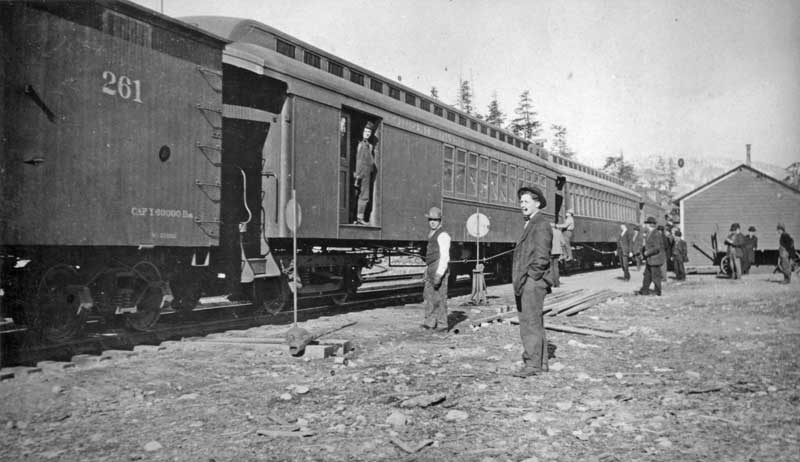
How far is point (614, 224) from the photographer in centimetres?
2914

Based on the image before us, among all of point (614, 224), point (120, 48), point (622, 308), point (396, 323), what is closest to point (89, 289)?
point (120, 48)

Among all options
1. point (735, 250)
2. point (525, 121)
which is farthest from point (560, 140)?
point (735, 250)

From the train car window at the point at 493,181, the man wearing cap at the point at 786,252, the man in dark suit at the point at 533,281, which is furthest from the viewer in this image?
the man wearing cap at the point at 786,252

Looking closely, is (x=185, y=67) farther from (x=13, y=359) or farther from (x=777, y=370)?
(x=777, y=370)

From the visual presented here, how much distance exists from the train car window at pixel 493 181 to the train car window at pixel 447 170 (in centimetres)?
236

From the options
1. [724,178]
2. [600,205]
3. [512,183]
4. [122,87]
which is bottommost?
[122,87]

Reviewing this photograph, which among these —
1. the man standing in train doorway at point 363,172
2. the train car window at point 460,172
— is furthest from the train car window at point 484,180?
the man standing in train doorway at point 363,172

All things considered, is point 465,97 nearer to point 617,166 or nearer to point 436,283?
point 617,166

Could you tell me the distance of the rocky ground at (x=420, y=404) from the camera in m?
3.68

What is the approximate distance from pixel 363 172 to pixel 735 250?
1513cm

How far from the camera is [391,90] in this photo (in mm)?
11852

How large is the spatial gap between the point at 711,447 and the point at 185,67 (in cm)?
671

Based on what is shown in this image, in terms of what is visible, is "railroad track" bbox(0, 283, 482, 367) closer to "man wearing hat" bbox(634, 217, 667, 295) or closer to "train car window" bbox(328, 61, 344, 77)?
"train car window" bbox(328, 61, 344, 77)

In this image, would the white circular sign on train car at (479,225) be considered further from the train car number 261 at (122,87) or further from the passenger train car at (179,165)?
the train car number 261 at (122,87)
